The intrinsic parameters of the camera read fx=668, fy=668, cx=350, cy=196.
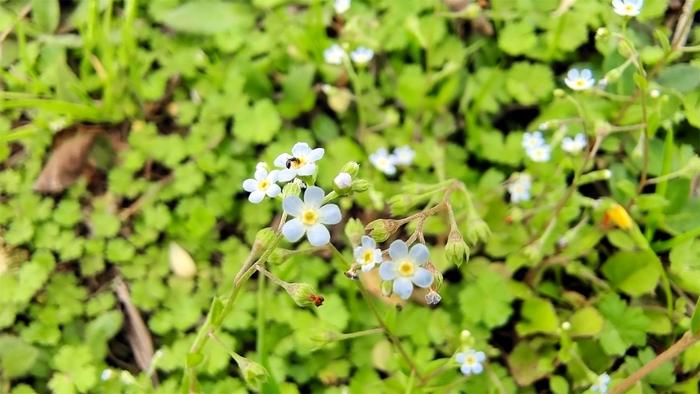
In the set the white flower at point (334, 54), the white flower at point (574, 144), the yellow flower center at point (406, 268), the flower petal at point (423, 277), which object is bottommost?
the white flower at point (574, 144)

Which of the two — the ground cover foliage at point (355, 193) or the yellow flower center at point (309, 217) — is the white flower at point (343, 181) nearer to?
the yellow flower center at point (309, 217)

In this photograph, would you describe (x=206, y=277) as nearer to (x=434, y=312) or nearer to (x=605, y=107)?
(x=434, y=312)

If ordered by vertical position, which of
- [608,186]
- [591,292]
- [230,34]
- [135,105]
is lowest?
[591,292]

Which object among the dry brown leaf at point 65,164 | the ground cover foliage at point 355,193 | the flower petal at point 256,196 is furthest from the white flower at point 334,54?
the flower petal at point 256,196

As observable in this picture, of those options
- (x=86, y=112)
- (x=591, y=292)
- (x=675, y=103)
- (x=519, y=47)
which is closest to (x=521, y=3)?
(x=519, y=47)

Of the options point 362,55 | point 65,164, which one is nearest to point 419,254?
point 362,55

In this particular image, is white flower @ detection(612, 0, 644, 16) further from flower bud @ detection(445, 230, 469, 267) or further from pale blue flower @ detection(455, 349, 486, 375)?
pale blue flower @ detection(455, 349, 486, 375)
